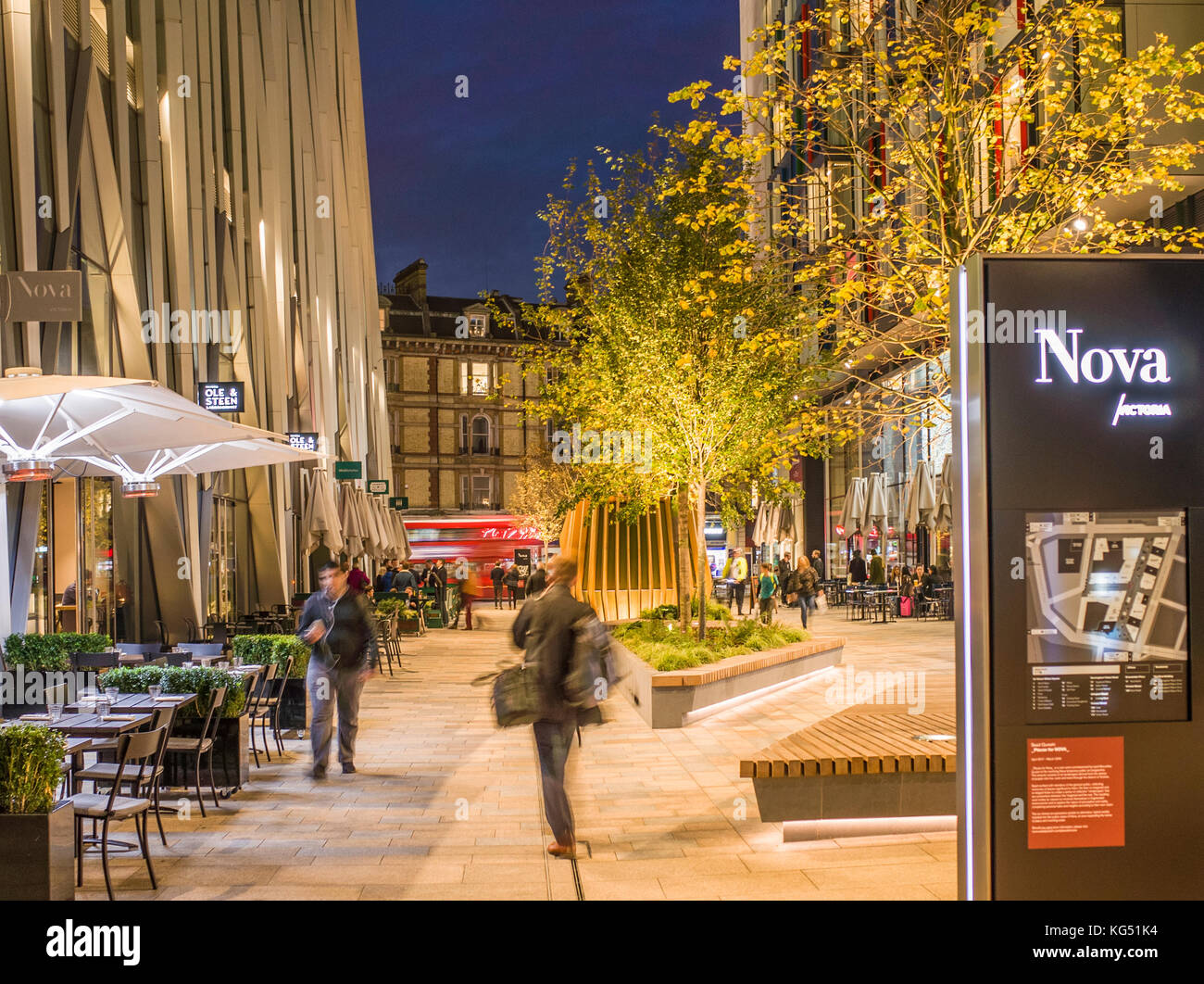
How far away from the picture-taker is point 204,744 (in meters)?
8.92

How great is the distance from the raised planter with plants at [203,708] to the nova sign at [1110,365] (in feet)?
22.8

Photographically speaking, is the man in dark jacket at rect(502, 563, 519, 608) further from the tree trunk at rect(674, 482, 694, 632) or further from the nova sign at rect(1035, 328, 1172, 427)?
the nova sign at rect(1035, 328, 1172, 427)

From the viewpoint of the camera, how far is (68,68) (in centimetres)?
1486

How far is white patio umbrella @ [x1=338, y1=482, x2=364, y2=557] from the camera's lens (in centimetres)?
2931

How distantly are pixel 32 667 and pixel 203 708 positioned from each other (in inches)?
113

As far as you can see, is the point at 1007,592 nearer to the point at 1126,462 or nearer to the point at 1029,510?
the point at 1029,510

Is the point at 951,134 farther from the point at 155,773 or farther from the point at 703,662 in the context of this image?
the point at 155,773

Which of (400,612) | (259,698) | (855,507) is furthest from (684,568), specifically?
(855,507)

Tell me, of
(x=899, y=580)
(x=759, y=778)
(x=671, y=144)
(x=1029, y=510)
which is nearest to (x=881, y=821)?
(x=759, y=778)

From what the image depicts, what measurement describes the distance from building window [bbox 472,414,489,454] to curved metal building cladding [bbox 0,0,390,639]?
40407mm

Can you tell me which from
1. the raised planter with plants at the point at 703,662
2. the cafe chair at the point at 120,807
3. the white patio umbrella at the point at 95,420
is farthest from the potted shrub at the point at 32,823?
the raised planter with plants at the point at 703,662

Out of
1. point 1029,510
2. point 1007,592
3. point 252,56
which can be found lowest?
point 1007,592

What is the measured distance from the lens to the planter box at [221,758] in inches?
371

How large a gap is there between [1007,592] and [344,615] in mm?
6901
